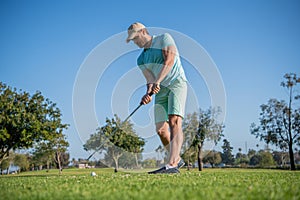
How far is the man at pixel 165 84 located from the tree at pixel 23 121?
80.2ft

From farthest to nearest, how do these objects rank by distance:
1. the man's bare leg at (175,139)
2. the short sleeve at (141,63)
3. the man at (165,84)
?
the short sleeve at (141,63), the man at (165,84), the man's bare leg at (175,139)

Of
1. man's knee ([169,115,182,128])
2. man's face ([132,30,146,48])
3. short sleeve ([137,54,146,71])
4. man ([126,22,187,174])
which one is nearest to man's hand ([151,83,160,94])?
man ([126,22,187,174])

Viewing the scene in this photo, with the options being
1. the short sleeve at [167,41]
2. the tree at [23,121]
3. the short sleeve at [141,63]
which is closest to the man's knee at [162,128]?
the short sleeve at [141,63]

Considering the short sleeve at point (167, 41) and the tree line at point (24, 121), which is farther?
the tree line at point (24, 121)

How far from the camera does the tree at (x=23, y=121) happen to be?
28.3 metres

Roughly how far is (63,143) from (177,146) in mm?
39016

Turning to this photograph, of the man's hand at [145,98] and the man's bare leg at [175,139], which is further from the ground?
the man's hand at [145,98]

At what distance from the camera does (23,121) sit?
1153 inches

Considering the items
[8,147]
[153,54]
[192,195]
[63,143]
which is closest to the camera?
[192,195]

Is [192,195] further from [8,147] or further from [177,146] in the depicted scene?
[8,147]

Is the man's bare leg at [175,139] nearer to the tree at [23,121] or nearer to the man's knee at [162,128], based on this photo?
the man's knee at [162,128]

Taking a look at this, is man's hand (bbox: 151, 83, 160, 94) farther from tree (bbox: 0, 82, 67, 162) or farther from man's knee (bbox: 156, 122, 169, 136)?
tree (bbox: 0, 82, 67, 162)

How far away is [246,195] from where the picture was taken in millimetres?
2508

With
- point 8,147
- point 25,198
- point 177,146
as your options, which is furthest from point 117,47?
point 8,147
